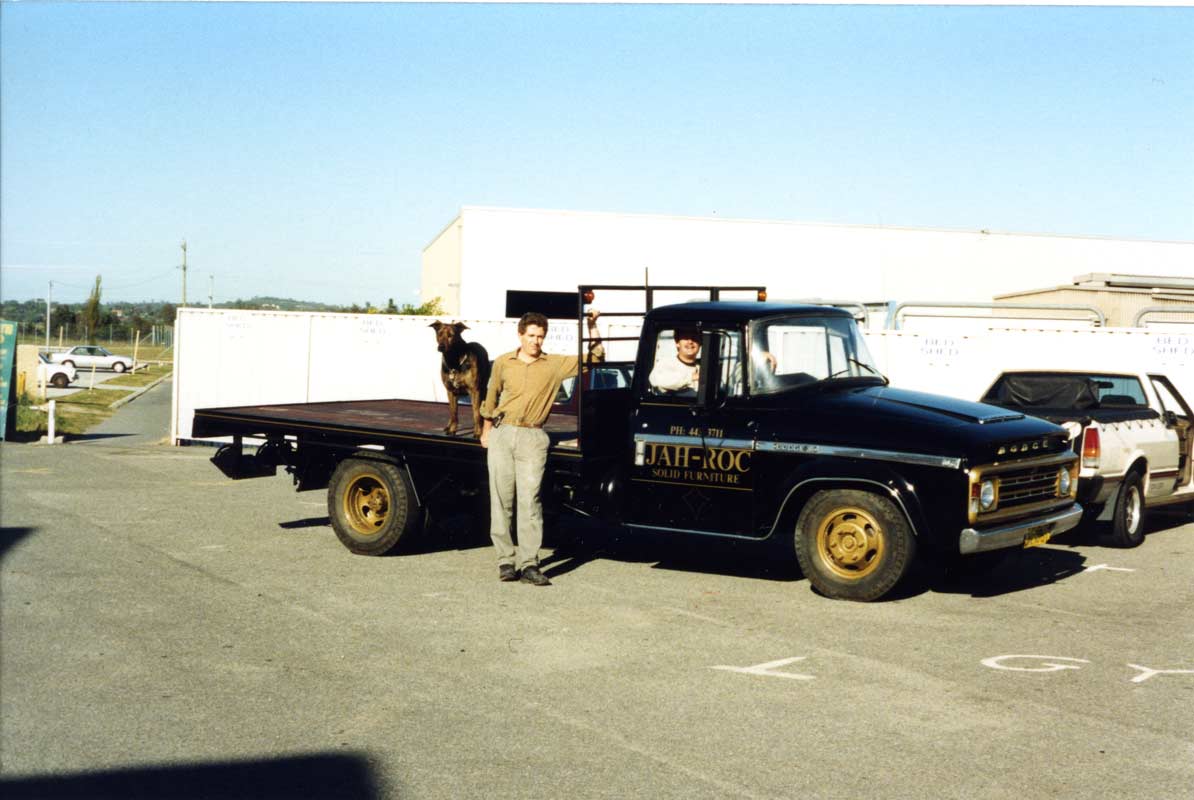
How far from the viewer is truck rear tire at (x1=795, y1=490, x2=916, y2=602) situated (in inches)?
332

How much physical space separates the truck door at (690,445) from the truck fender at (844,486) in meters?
0.29

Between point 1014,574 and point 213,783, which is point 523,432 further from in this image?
point 213,783

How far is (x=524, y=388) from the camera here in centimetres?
920

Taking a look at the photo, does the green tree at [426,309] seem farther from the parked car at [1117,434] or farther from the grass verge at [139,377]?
the parked car at [1117,434]

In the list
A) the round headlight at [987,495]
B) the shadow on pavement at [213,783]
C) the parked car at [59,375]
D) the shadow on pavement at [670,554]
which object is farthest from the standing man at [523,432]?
the parked car at [59,375]

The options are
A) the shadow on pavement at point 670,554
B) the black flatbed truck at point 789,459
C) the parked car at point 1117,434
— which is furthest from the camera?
the parked car at point 1117,434

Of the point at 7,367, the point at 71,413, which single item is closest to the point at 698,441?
the point at 7,367

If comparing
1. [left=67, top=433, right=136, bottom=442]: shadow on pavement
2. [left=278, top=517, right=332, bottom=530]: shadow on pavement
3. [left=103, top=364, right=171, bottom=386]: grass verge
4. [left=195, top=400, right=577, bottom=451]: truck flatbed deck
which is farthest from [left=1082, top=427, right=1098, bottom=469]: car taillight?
[left=103, top=364, right=171, bottom=386]: grass verge

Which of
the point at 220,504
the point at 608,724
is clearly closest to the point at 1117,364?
the point at 220,504

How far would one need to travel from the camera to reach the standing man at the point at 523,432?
9.20 metres

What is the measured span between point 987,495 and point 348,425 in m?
5.42

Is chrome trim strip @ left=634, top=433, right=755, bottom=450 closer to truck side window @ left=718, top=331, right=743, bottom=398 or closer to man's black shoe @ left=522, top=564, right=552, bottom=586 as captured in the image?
truck side window @ left=718, top=331, right=743, bottom=398

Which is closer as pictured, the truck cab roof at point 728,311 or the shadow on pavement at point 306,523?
the truck cab roof at point 728,311

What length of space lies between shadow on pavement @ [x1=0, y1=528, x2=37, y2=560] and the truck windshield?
6.33 m
